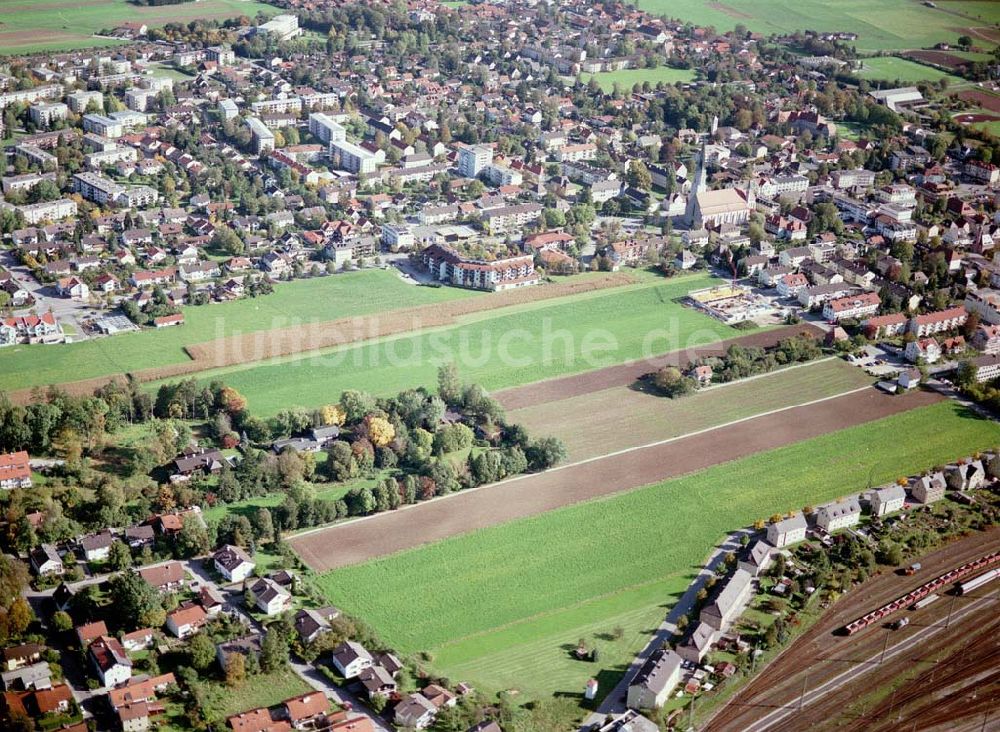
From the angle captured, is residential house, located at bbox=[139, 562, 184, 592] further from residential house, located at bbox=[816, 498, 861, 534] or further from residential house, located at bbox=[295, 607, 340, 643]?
residential house, located at bbox=[816, 498, 861, 534]

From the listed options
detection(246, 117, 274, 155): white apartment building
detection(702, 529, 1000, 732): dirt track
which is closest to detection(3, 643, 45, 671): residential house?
detection(702, 529, 1000, 732): dirt track

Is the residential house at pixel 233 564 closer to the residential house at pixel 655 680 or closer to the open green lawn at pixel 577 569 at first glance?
the open green lawn at pixel 577 569

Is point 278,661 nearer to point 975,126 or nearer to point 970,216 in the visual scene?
point 970,216

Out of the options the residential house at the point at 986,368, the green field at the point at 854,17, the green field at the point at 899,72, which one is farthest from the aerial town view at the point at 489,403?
the green field at the point at 854,17

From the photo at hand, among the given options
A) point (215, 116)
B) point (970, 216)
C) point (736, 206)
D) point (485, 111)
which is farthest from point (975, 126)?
point (215, 116)

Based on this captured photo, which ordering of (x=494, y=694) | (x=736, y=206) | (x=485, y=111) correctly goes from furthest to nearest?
(x=485, y=111) < (x=736, y=206) < (x=494, y=694)
